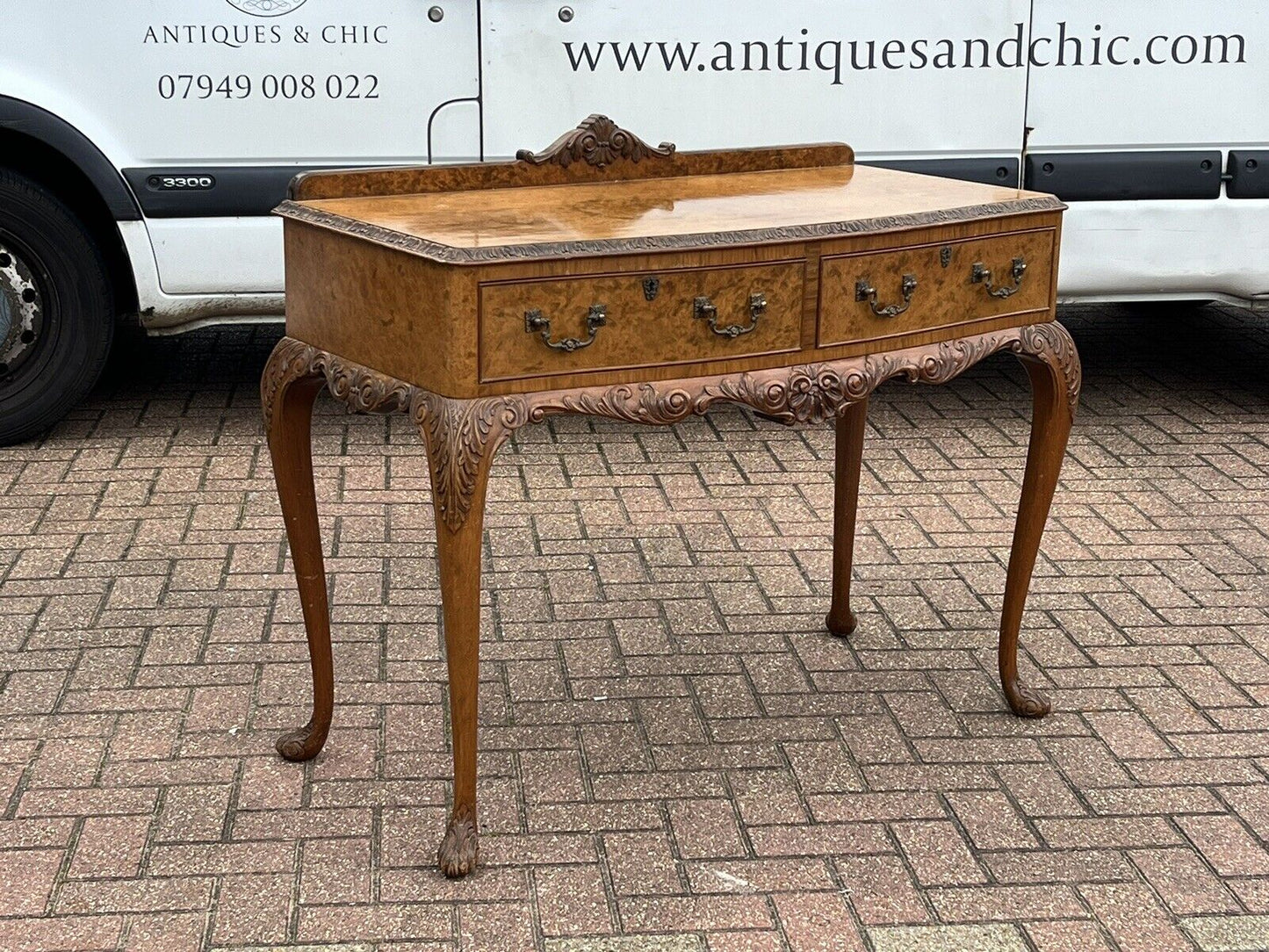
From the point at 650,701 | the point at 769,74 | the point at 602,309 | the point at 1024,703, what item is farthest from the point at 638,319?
the point at 769,74

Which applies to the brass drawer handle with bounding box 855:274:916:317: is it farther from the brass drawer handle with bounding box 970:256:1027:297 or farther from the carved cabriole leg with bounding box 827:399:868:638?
the carved cabriole leg with bounding box 827:399:868:638

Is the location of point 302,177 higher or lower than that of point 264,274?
higher

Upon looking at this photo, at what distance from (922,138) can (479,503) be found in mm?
3121

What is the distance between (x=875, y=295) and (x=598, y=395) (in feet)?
1.91

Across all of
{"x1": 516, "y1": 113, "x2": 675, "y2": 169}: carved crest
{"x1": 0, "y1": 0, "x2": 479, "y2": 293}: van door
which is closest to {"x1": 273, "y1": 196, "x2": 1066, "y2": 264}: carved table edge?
{"x1": 516, "y1": 113, "x2": 675, "y2": 169}: carved crest

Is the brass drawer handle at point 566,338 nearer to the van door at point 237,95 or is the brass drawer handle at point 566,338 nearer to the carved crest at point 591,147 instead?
the carved crest at point 591,147

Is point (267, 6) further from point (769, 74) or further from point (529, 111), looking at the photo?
point (769, 74)

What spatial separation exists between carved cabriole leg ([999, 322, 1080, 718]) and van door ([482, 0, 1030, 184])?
6.95 ft

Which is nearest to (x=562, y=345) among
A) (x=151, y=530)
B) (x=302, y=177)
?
(x=302, y=177)

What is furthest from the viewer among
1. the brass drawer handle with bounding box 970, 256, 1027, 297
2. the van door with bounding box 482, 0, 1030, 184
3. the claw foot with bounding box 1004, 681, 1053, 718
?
the van door with bounding box 482, 0, 1030, 184

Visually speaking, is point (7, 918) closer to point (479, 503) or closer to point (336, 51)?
point (479, 503)

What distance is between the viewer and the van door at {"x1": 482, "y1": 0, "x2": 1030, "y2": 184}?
5148 mm

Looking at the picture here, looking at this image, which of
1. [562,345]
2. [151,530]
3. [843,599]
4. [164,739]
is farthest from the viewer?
[151,530]

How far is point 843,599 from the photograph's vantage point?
3.87m
